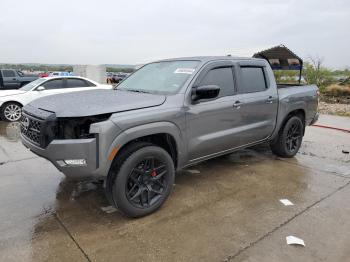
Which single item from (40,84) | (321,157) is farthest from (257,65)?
(40,84)

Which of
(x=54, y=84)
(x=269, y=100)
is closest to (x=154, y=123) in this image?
(x=269, y=100)

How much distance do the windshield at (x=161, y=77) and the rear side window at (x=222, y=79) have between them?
0.77ft

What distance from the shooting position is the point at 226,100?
4359 mm

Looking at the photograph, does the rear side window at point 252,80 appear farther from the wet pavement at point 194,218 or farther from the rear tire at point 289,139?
the wet pavement at point 194,218

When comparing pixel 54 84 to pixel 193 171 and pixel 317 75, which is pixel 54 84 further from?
pixel 317 75

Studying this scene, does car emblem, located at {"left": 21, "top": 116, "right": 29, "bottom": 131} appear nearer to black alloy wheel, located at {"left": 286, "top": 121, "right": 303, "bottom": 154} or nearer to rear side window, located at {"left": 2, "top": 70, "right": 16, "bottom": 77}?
black alloy wheel, located at {"left": 286, "top": 121, "right": 303, "bottom": 154}

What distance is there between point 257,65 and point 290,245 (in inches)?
118

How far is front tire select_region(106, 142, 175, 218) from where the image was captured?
329 cm

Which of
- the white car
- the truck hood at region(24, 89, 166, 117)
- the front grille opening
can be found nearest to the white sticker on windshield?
the truck hood at region(24, 89, 166, 117)

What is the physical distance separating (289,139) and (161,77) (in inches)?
114

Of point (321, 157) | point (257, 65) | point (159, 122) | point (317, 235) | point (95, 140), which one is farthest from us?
point (321, 157)

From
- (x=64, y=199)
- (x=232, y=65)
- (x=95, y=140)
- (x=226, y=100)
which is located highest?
(x=232, y=65)

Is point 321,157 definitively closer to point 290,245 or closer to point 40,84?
point 290,245

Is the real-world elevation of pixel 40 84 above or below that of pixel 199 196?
above
